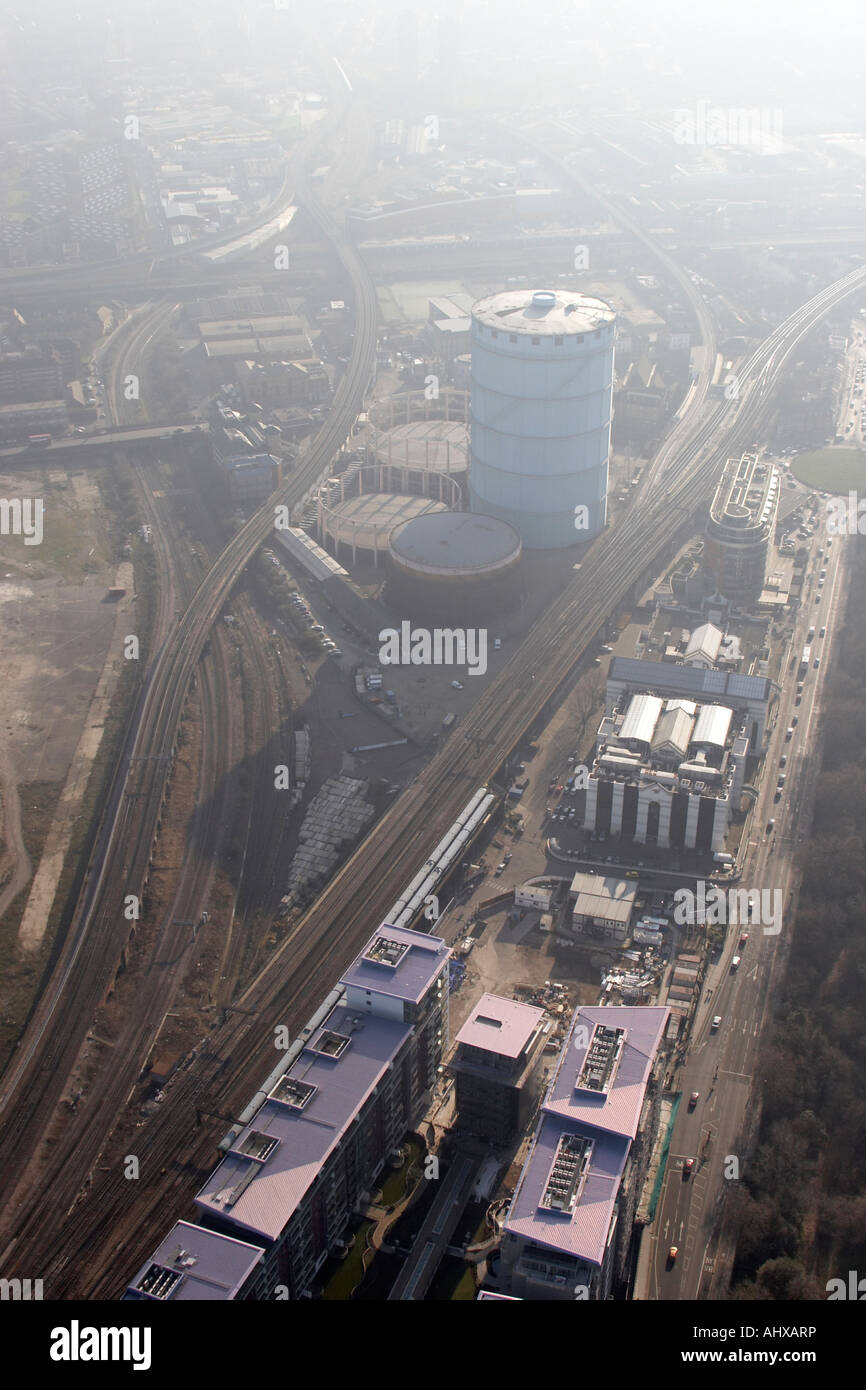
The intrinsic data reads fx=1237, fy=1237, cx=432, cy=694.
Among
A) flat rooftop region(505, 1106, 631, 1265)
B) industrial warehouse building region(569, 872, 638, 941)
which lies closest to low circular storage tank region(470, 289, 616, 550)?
industrial warehouse building region(569, 872, 638, 941)

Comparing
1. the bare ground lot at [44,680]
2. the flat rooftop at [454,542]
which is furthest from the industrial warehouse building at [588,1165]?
the flat rooftop at [454,542]

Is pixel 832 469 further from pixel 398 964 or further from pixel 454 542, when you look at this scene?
pixel 398 964

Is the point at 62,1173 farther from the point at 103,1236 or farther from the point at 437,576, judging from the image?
the point at 437,576

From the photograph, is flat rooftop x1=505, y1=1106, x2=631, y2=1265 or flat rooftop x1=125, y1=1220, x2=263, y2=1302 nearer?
flat rooftop x1=125, y1=1220, x2=263, y2=1302

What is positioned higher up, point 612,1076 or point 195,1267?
point 612,1076

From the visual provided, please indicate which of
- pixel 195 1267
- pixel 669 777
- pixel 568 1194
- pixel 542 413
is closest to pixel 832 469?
pixel 542 413

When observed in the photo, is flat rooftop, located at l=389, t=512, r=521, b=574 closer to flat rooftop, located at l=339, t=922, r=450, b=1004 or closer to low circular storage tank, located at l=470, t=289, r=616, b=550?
low circular storage tank, located at l=470, t=289, r=616, b=550
